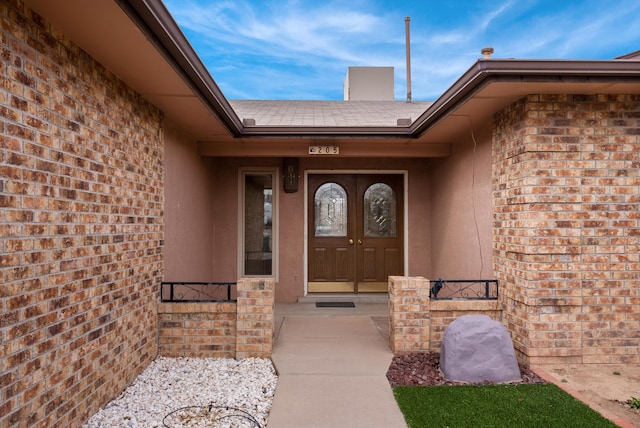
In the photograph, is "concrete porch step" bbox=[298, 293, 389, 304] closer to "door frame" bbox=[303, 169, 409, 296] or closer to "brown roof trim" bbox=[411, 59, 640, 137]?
"door frame" bbox=[303, 169, 409, 296]

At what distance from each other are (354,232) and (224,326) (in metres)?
3.40

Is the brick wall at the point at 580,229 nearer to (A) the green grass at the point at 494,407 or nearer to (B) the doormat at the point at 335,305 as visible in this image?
(A) the green grass at the point at 494,407

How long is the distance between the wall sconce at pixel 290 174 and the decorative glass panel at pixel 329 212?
19.7 inches

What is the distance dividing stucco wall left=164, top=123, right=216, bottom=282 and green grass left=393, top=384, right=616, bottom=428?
9.55ft

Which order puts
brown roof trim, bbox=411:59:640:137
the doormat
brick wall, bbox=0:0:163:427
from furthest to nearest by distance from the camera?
the doormat, brown roof trim, bbox=411:59:640:137, brick wall, bbox=0:0:163:427

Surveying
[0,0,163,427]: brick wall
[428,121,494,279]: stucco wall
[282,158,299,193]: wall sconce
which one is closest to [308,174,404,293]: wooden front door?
[282,158,299,193]: wall sconce

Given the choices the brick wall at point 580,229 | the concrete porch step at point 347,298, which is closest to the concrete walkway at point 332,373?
the concrete porch step at point 347,298

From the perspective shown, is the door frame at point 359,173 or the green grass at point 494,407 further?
the door frame at point 359,173

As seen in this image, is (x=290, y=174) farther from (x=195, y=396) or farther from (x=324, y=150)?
(x=195, y=396)

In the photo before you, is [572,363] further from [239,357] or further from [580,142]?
[239,357]

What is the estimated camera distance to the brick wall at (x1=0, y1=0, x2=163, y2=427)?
2.15m

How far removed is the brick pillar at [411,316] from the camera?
4.16 m

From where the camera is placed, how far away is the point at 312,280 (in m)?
7.01

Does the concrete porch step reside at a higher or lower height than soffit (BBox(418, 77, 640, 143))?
lower
